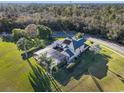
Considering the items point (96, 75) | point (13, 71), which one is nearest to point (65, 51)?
point (96, 75)

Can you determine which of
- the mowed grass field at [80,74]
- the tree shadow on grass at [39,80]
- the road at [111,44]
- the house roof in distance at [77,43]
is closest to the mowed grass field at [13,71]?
the mowed grass field at [80,74]

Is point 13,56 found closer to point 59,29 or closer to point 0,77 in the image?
point 0,77

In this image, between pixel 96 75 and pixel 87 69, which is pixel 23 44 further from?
pixel 96 75

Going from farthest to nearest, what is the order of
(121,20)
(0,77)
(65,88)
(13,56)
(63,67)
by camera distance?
(121,20), (13,56), (63,67), (0,77), (65,88)

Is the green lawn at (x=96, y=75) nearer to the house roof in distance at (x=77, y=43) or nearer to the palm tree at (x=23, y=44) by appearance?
the house roof in distance at (x=77, y=43)

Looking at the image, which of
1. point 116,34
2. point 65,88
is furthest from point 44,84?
point 116,34

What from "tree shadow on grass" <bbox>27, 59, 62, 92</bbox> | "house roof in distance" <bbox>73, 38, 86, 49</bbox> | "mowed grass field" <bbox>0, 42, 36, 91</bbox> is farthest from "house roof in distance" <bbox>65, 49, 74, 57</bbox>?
"mowed grass field" <bbox>0, 42, 36, 91</bbox>
